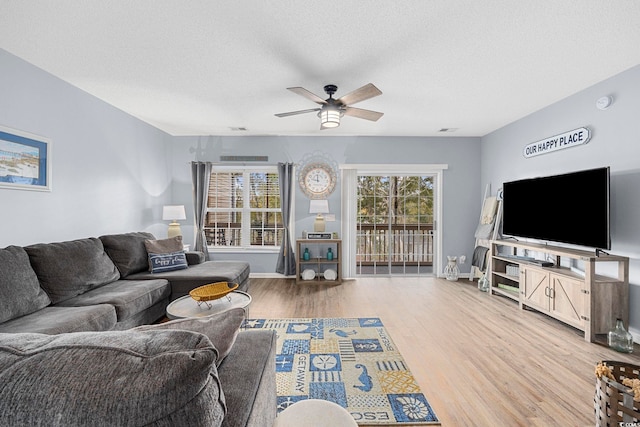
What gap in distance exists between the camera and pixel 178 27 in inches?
89.2

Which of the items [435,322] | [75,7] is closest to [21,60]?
[75,7]

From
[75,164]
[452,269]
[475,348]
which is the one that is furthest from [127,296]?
[452,269]

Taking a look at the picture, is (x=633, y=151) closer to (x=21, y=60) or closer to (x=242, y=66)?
(x=242, y=66)

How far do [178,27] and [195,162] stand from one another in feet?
11.0

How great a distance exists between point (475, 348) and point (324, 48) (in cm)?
290

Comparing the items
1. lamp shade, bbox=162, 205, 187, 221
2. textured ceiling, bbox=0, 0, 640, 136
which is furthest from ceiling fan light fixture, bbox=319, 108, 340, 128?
lamp shade, bbox=162, 205, 187, 221

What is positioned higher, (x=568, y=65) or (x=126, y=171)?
(x=568, y=65)

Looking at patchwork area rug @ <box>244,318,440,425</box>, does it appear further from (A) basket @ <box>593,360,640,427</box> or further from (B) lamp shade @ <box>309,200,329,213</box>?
(B) lamp shade @ <box>309,200,329,213</box>

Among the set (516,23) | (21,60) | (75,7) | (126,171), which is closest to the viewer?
(75,7)

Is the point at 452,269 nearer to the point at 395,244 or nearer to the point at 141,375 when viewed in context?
the point at 395,244

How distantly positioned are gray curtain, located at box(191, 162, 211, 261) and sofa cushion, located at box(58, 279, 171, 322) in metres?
2.11

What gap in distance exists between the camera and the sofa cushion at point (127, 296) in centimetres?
257

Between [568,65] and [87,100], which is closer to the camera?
[568,65]

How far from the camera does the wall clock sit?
5.46 meters
